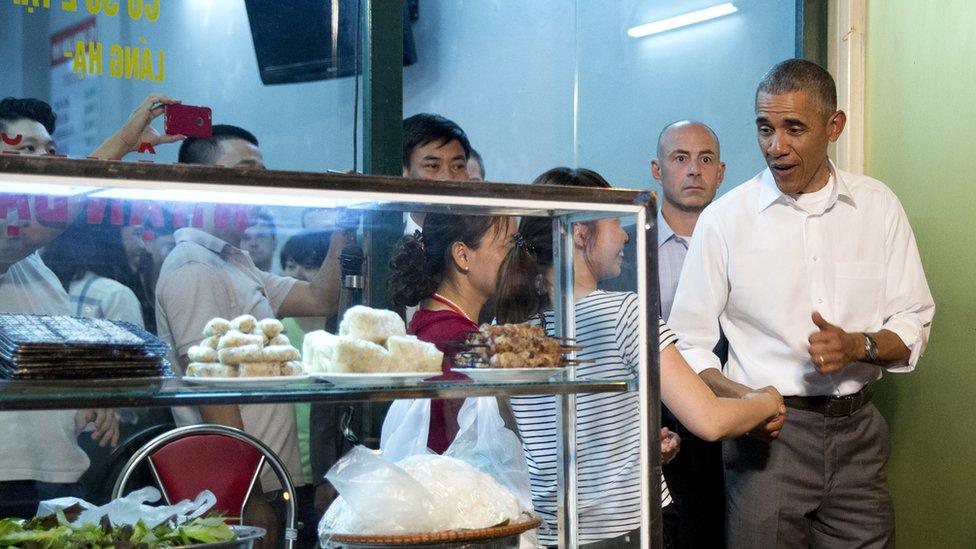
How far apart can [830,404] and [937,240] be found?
3.95ft

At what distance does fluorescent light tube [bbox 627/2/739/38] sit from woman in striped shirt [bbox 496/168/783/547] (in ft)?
7.85

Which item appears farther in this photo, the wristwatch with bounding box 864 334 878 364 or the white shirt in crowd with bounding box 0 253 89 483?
the wristwatch with bounding box 864 334 878 364

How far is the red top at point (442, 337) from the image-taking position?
2268mm

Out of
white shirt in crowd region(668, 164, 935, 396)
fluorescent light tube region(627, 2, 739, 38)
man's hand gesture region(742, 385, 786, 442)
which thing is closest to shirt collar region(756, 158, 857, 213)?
white shirt in crowd region(668, 164, 935, 396)

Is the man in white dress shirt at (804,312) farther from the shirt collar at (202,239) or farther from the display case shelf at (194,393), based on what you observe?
the shirt collar at (202,239)

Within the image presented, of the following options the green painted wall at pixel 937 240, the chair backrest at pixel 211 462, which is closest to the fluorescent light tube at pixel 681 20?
the green painted wall at pixel 937 240

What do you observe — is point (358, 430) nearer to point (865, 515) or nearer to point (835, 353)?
point (835, 353)

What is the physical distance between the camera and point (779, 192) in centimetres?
360

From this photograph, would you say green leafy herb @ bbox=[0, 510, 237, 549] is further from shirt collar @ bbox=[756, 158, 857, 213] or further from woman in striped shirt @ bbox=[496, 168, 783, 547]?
shirt collar @ bbox=[756, 158, 857, 213]

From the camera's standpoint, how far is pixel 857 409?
3520 millimetres

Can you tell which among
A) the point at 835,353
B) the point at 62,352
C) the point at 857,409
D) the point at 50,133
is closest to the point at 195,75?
the point at 50,133

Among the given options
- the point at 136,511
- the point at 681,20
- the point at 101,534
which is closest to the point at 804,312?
the point at 681,20

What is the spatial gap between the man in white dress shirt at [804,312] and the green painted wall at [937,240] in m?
0.70

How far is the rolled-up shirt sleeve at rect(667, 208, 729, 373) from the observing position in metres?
3.56
